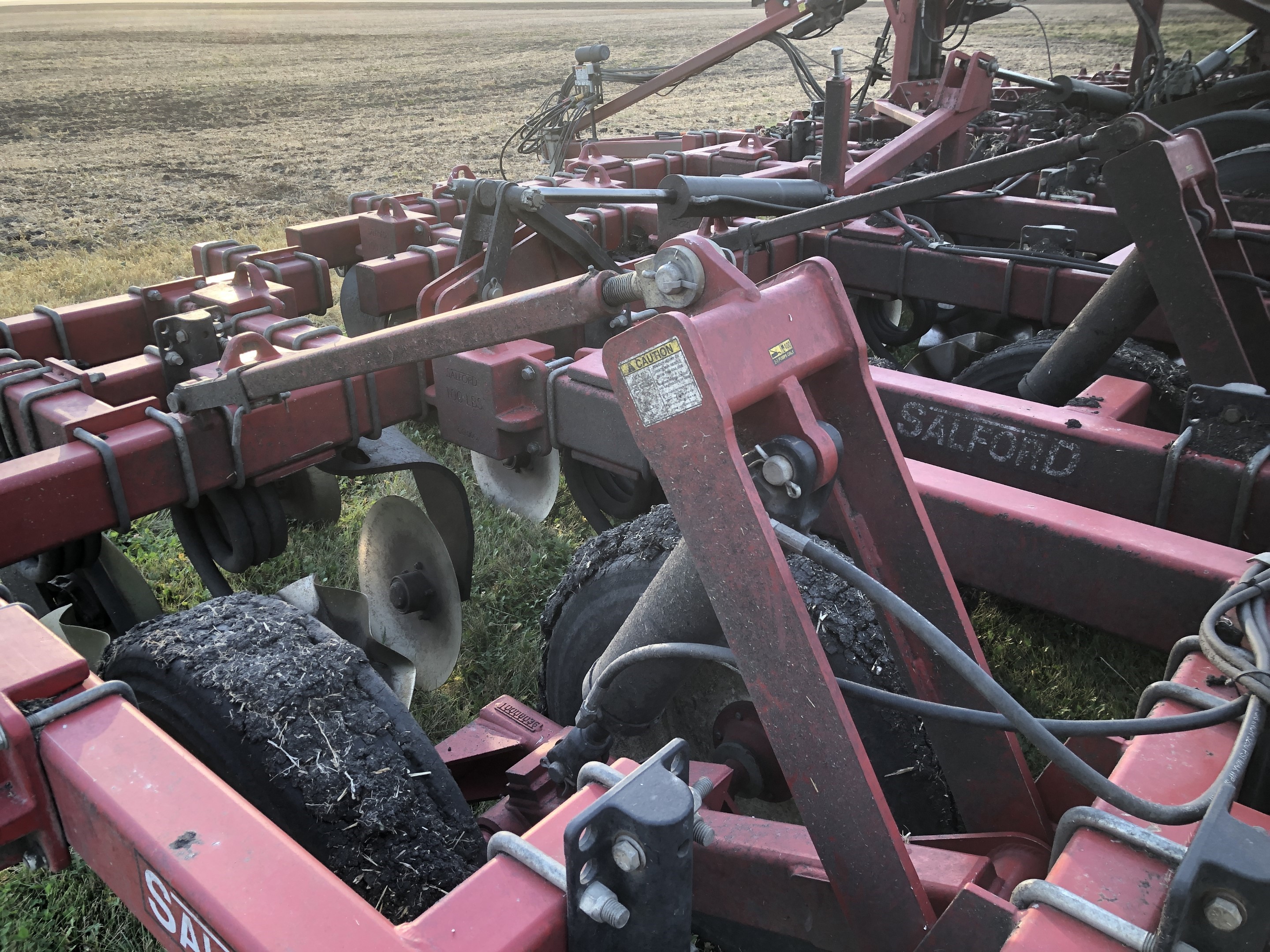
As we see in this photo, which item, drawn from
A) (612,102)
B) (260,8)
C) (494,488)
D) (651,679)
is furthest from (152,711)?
(260,8)

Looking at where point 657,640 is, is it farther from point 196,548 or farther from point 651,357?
point 196,548

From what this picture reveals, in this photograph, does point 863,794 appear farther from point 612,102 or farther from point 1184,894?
point 612,102

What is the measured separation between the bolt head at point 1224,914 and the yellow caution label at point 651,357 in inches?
30.7

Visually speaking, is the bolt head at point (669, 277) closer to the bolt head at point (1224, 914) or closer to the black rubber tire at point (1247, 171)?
the bolt head at point (1224, 914)

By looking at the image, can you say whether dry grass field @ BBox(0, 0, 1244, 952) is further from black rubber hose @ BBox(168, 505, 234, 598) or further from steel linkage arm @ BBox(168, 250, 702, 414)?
steel linkage arm @ BBox(168, 250, 702, 414)

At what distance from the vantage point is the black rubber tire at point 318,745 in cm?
157

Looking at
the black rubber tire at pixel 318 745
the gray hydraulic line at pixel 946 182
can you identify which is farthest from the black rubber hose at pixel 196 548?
the gray hydraulic line at pixel 946 182

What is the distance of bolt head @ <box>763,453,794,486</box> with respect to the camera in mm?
1349

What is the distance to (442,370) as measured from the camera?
2941 millimetres

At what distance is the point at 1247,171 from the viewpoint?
4531 mm

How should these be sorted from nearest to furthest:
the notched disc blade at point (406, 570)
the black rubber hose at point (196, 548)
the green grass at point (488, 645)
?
the green grass at point (488, 645) < the notched disc blade at point (406, 570) < the black rubber hose at point (196, 548)

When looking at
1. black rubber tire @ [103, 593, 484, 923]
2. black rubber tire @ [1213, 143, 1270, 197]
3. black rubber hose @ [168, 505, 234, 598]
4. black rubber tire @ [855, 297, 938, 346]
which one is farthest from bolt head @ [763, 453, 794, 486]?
black rubber tire @ [1213, 143, 1270, 197]

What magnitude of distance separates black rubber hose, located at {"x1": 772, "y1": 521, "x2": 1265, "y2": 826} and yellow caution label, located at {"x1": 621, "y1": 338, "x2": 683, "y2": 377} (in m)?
0.27

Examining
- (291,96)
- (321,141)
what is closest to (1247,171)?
(321,141)
